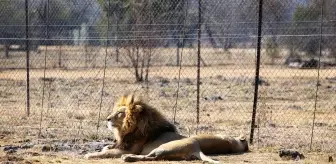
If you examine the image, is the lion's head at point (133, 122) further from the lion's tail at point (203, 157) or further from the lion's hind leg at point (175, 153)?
the lion's tail at point (203, 157)

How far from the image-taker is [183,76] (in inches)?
1117

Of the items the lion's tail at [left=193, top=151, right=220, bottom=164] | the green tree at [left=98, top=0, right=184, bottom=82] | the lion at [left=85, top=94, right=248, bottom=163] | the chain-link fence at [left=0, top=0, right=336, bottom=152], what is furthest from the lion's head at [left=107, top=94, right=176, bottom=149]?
the green tree at [left=98, top=0, right=184, bottom=82]

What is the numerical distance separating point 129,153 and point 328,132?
477 centimetres

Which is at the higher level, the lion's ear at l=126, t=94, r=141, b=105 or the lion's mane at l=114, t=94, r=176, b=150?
the lion's ear at l=126, t=94, r=141, b=105

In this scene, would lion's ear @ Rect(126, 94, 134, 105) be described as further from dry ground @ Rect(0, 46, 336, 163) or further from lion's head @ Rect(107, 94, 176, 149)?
dry ground @ Rect(0, 46, 336, 163)

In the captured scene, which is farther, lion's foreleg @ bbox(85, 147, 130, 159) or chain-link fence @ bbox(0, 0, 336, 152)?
chain-link fence @ bbox(0, 0, 336, 152)

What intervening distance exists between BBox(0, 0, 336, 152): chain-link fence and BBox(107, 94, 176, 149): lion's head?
1920 mm

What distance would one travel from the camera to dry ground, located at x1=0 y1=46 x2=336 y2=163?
10.9 meters

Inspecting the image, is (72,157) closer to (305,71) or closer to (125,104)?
(125,104)

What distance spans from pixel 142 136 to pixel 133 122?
24cm

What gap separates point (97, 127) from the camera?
1177 centimetres

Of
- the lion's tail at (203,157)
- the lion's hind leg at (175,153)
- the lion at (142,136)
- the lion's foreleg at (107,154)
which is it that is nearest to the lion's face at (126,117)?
the lion at (142,136)

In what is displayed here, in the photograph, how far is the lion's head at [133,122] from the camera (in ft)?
30.4

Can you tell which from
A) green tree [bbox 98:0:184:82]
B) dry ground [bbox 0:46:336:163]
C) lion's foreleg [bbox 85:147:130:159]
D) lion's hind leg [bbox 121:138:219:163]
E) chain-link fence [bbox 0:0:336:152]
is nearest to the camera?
lion's hind leg [bbox 121:138:219:163]
